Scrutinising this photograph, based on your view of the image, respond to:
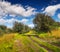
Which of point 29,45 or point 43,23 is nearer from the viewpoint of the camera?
point 29,45

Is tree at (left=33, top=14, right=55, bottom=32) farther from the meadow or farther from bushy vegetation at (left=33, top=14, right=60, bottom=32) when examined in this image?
the meadow

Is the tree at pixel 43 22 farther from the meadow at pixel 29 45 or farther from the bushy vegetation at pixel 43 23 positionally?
the meadow at pixel 29 45

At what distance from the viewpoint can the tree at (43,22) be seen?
20.5m

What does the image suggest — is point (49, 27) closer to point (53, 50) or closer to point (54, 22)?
point (54, 22)

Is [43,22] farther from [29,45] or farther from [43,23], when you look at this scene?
[29,45]

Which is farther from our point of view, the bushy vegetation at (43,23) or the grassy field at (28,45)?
the bushy vegetation at (43,23)

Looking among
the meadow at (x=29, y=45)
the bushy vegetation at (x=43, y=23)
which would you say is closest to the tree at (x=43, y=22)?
the bushy vegetation at (x=43, y=23)

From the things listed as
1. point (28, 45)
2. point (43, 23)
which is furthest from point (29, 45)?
point (43, 23)

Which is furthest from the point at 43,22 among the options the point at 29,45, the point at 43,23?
the point at 29,45

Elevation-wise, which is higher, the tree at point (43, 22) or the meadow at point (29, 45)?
the tree at point (43, 22)

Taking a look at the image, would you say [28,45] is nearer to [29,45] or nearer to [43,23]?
[29,45]

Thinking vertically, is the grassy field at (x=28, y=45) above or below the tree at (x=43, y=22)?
below

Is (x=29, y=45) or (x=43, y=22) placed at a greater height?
(x=43, y=22)

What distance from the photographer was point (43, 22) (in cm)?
2122
